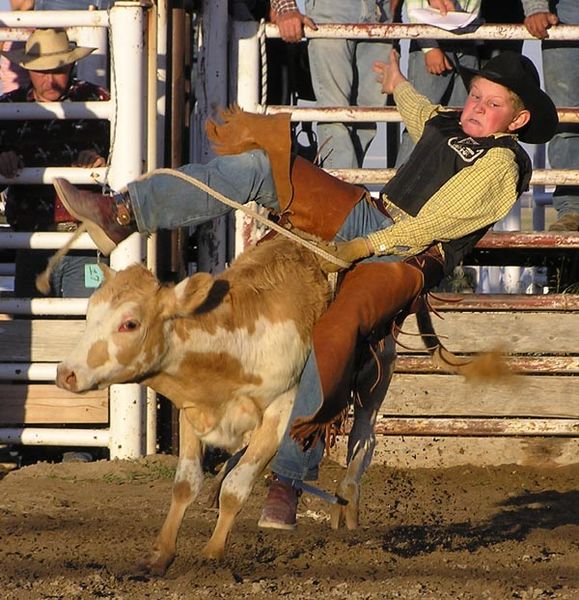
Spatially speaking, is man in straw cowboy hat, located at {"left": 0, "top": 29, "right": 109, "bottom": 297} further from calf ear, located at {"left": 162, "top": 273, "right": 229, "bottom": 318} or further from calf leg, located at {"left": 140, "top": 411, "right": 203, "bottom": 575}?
calf ear, located at {"left": 162, "top": 273, "right": 229, "bottom": 318}

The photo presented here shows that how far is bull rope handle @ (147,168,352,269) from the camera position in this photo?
16.4 feet

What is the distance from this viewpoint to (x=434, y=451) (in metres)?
7.65

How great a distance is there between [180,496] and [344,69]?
11.1 feet

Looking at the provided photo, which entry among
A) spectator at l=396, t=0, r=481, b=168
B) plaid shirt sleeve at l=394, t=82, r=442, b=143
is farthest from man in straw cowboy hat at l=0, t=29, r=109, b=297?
plaid shirt sleeve at l=394, t=82, r=442, b=143

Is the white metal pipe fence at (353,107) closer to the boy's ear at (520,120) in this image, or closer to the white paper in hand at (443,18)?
the white paper in hand at (443,18)

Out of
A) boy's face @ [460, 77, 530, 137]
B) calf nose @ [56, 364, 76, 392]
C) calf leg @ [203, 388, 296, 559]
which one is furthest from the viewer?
boy's face @ [460, 77, 530, 137]

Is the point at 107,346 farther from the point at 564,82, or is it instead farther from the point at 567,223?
the point at 564,82

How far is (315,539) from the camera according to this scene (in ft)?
18.2

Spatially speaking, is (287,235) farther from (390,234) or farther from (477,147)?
(477,147)

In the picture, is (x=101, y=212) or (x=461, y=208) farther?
(x=461, y=208)

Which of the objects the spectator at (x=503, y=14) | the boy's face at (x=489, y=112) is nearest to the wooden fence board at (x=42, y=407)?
the boy's face at (x=489, y=112)

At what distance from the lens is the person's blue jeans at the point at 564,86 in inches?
300

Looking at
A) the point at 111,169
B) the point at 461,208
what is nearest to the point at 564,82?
the point at 111,169

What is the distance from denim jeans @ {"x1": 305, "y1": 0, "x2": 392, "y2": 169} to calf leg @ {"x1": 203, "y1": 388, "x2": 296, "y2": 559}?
8.83 feet
